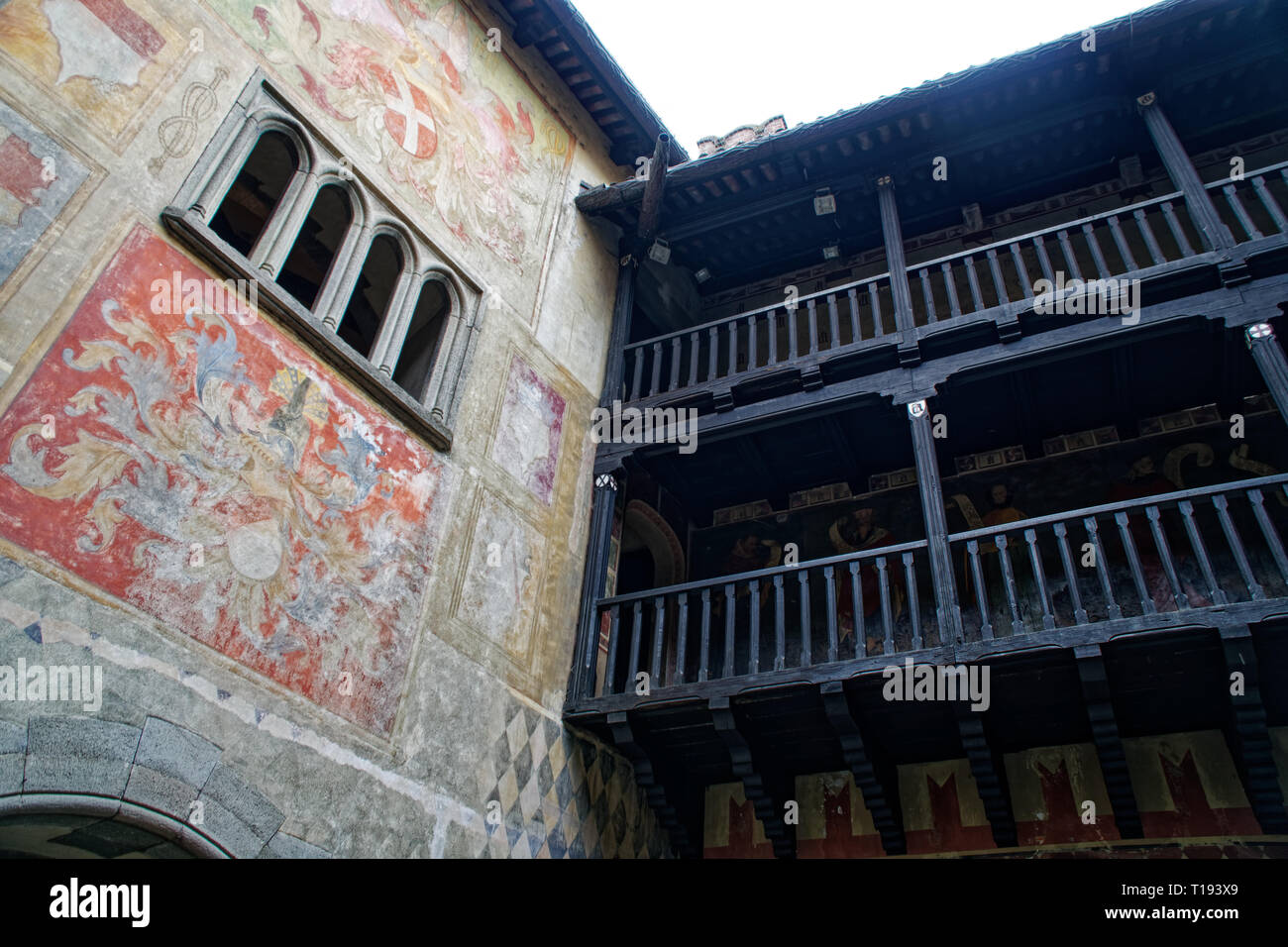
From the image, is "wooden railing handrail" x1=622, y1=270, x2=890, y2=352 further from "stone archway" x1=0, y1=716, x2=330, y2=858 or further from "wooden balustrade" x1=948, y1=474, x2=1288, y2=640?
"stone archway" x1=0, y1=716, x2=330, y2=858

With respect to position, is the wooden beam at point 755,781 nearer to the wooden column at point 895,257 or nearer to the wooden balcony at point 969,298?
the wooden balcony at point 969,298

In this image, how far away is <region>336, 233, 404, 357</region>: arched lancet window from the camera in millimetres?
9180

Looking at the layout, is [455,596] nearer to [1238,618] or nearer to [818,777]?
[818,777]

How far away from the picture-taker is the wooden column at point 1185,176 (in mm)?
8336

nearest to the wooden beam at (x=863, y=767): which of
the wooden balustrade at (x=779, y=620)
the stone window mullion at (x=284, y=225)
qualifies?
the wooden balustrade at (x=779, y=620)

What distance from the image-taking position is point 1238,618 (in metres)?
6.60

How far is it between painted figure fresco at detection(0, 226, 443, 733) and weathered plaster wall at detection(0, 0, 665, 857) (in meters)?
0.02

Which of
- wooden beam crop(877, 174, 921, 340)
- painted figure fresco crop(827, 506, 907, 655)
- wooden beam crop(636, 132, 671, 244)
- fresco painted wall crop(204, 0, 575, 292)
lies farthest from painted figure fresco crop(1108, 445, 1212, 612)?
fresco painted wall crop(204, 0, 575, 292)

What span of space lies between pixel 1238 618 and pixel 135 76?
859 cm

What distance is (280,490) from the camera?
655 cm

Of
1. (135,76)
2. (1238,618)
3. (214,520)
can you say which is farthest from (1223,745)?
(135,76)

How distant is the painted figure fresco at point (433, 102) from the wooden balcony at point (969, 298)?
227 centimetres

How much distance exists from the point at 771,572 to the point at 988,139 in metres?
5.65

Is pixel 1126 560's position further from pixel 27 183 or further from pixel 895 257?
pixel 27 183
